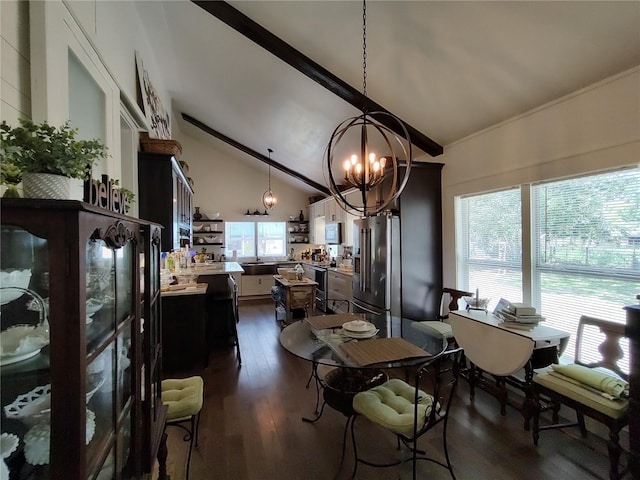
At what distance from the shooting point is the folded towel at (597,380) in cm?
190

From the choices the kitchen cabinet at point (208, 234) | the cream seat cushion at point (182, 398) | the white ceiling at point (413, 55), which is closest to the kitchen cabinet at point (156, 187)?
the white ceiling at point (413, 55)

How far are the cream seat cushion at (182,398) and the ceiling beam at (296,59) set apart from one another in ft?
10.4

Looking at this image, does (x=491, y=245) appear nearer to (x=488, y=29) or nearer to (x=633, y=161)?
(x=633, y=161)

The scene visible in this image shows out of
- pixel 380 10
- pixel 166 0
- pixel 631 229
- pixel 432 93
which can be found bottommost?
pixel 631 229

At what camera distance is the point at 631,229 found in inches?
83.6

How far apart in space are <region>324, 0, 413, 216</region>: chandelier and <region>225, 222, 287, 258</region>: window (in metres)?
2.71

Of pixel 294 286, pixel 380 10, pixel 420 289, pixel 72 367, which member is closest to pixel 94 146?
pixel 72 367

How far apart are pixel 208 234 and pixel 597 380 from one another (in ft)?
23.5

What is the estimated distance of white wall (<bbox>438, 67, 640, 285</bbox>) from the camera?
209 cm

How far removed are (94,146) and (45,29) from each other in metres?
0.68

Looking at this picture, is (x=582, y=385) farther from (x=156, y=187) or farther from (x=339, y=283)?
(x=156, y=187)

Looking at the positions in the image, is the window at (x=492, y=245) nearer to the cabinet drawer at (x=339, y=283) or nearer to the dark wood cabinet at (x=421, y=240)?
the dark wood cabinet at (x=421, y=240)

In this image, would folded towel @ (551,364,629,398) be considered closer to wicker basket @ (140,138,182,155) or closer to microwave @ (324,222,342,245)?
wicker basket @ (140,138,182,155)

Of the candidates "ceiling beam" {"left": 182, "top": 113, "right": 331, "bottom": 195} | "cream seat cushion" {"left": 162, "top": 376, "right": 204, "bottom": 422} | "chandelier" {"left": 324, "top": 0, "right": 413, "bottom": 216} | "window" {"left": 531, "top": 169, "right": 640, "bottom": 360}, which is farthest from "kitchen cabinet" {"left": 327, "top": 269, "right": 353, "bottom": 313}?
"cream seat cushion" {"left": 162, "top": 376, "right": 204, "bottom": 422}
